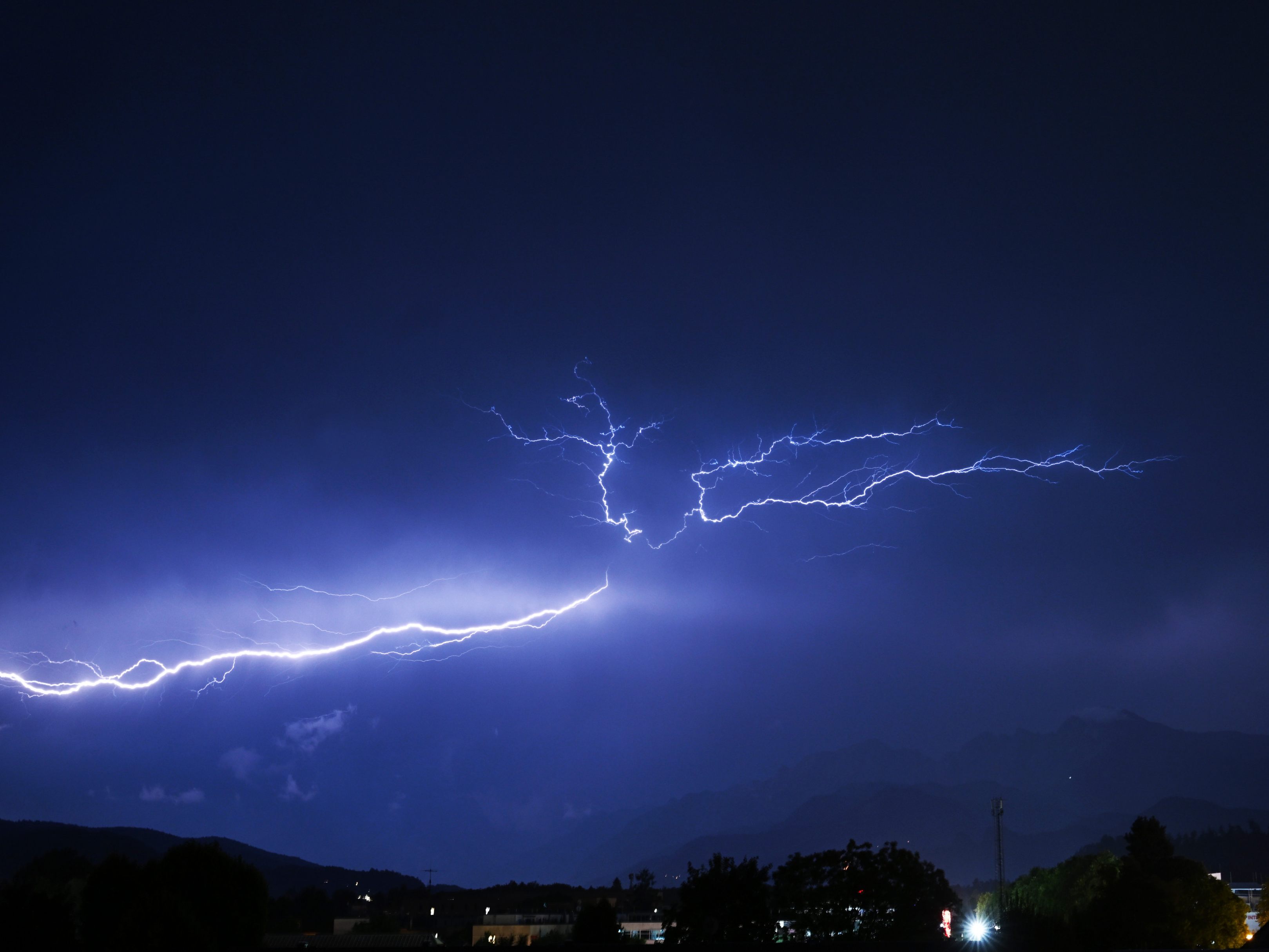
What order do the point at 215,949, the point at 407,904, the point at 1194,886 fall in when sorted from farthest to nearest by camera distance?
the point at 407,904 → the point at 1194,886 → the point at 215,949

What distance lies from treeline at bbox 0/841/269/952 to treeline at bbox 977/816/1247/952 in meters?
16.8

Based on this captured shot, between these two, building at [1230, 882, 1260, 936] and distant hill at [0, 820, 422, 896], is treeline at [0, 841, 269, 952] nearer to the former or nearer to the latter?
building at [1230, 882, 1260, 936]

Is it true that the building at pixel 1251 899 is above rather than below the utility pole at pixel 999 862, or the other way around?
below

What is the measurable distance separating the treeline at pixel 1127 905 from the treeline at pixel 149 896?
55.2 ft

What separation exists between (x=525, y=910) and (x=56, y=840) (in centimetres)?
9638

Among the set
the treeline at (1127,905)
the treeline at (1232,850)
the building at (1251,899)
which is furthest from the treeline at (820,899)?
the treeline at (1232,850)

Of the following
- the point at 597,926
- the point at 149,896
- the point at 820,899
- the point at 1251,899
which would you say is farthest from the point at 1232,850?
the point at 149,896

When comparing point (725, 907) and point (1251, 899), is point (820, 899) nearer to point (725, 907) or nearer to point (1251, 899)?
point (725, 907)

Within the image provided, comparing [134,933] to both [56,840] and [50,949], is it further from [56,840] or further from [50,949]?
[56,840]

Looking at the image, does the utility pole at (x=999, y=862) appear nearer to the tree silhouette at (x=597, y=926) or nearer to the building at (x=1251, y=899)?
the tree silhouette at (x=597, y=926)

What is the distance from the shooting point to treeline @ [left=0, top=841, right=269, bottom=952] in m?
21.0

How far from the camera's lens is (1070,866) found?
50219 mm

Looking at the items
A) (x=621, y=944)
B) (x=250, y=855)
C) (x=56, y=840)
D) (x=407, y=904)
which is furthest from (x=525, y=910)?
(x=250, y=855)

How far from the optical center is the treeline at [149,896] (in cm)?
2105
